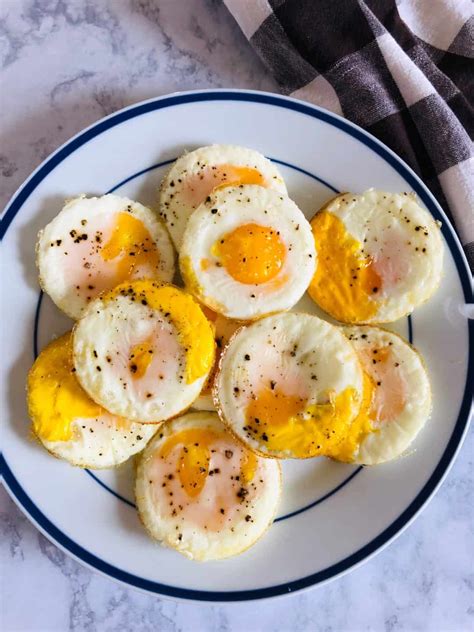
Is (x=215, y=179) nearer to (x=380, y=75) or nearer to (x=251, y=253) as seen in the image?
(x=251, y=253)

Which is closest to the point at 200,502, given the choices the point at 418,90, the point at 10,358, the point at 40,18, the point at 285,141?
the point at 10,358

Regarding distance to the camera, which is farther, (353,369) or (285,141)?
(285,141)

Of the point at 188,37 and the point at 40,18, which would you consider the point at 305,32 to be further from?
the point at 40,18

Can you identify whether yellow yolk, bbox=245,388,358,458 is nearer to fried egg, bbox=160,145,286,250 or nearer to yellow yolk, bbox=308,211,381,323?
yellow yolk, bbox=308,211,381,323

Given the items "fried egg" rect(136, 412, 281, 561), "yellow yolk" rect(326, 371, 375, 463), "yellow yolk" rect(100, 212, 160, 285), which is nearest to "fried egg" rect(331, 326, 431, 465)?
"yellow yolk" rect(326, 371, 375, 463)

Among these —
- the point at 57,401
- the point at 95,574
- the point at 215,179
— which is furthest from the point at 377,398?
the point at 95,574

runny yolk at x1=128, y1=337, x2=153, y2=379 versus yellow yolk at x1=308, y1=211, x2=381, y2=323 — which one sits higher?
runny yolk at x1=128, y1=337, x2=153, y2=379
